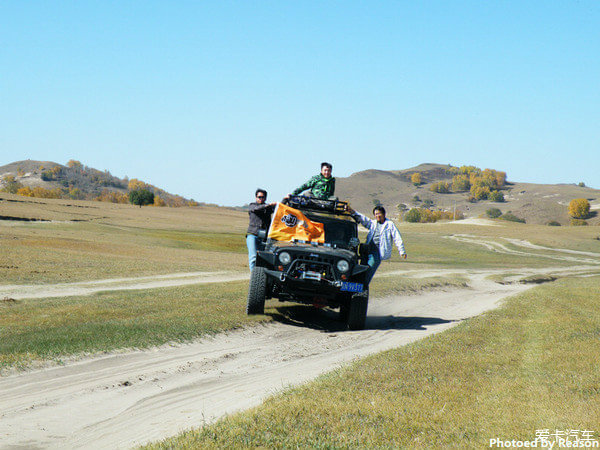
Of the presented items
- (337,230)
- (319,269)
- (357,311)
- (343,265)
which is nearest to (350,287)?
(343,265)

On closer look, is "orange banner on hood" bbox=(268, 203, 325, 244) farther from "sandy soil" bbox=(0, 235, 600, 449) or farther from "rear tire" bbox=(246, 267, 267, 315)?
"sandy soil" bbox=(0, 235, 600, 449)

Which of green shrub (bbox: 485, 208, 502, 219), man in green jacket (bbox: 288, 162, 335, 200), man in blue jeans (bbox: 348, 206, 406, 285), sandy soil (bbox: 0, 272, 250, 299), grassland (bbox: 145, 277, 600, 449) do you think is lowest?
sandy soil (bbox: 0, 272, 250, 299)

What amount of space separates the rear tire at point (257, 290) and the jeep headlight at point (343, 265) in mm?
1629

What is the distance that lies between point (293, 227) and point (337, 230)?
1.08 m

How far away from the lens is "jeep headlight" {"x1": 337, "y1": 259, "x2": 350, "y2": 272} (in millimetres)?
11812

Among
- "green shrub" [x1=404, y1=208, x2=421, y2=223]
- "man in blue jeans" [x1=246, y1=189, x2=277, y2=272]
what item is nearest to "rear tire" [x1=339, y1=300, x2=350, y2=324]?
"man in blue jeans" [x1=246, y1=189, x2=277, y2=272]

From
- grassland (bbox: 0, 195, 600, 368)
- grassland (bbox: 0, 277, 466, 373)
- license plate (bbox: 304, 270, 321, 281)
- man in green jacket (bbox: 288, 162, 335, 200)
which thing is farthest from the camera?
man in green jacket (bbox: 288, 162, 335, 200)

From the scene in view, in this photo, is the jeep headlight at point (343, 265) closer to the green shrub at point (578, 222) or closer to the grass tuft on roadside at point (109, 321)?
the grass tuft on roadside at point (109, 321)

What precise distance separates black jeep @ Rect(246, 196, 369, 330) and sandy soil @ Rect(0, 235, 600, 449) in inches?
29.0

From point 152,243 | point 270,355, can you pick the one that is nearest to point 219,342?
point 270,355

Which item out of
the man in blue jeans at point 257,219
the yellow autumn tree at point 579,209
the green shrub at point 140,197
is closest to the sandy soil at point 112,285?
the man in blue jeans at point 257,219

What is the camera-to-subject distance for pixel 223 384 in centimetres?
782

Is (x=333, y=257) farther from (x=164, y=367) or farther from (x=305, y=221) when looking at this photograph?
(x=164, y=367)

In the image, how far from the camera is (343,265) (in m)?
11.8
